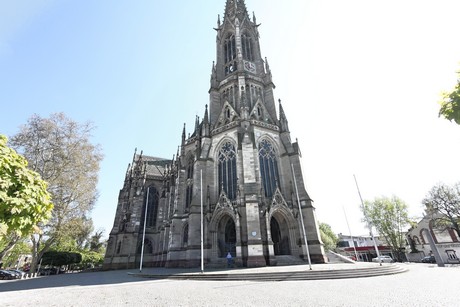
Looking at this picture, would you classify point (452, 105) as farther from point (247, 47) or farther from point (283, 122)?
point (247, 47)

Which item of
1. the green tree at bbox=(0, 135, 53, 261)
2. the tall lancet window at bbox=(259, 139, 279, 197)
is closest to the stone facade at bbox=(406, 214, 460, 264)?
the tall lancet window at bbox=(259, 139, 279, 197)

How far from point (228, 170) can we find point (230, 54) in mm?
21766

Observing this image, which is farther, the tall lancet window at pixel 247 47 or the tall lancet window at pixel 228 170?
the tall lancet window at pixel 247 47

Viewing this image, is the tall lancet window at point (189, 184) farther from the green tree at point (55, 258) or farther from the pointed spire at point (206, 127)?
the green tree at point (55, 258)

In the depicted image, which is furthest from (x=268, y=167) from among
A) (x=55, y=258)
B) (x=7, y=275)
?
(x=55, y=258)

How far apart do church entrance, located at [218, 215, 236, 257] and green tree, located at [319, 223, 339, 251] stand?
1177 inches

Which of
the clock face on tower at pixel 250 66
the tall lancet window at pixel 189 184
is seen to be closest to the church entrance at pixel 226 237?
the tall lancet window at pixel 189 184

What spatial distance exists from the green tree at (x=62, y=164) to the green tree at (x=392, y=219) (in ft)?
147

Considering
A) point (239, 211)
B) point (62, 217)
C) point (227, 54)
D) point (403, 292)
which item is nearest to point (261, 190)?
point (239, 211)

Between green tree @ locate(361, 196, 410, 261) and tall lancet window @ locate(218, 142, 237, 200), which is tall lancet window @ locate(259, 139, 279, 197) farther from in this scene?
green tree @ locate(361, 196, 410, 261)

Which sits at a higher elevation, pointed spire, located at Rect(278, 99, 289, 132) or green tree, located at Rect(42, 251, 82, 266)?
pointed spire, located at Rect(278, 99, 289, 132)

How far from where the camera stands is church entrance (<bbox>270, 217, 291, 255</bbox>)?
70.0 feet

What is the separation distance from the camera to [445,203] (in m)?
27.6

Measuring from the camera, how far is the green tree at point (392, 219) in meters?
37.5
